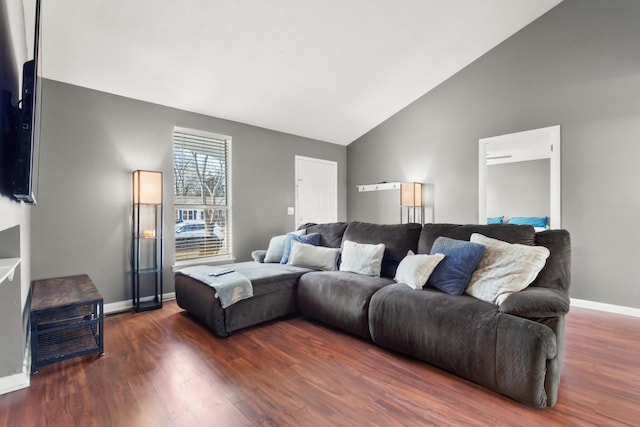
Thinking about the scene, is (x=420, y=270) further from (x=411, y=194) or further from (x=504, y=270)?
(x=411, y=194)

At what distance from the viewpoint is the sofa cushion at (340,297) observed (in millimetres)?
2662

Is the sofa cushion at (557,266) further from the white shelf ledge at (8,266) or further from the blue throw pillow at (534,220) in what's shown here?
the blue throw pillow at (534,220)

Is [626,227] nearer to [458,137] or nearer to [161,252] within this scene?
[458,137]

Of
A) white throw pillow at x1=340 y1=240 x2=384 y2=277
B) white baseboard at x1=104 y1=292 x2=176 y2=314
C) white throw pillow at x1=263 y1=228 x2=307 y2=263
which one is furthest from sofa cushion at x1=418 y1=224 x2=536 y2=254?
white baseboard at x1=104 y1=292 x2=176 y2=314

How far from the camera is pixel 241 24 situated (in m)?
2.94

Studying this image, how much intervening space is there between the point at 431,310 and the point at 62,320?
9.91 ft

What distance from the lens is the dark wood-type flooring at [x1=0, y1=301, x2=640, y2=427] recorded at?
169cm

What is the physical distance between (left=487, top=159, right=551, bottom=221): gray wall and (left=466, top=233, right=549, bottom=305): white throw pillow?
4.21m

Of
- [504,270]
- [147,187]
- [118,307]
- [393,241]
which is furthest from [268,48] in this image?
[118,307]

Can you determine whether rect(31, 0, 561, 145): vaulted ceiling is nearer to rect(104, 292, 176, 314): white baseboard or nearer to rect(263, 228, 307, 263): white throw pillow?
rect(263, 228, 307, 263): white throw pillow

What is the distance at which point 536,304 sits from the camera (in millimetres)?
1808

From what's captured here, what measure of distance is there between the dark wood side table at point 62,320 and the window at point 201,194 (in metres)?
1.30

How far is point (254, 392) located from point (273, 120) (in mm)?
3784

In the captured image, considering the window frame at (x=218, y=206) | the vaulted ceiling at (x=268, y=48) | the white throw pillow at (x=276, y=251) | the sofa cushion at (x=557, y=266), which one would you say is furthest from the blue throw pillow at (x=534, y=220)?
the window frame at (x=218, y=206)
